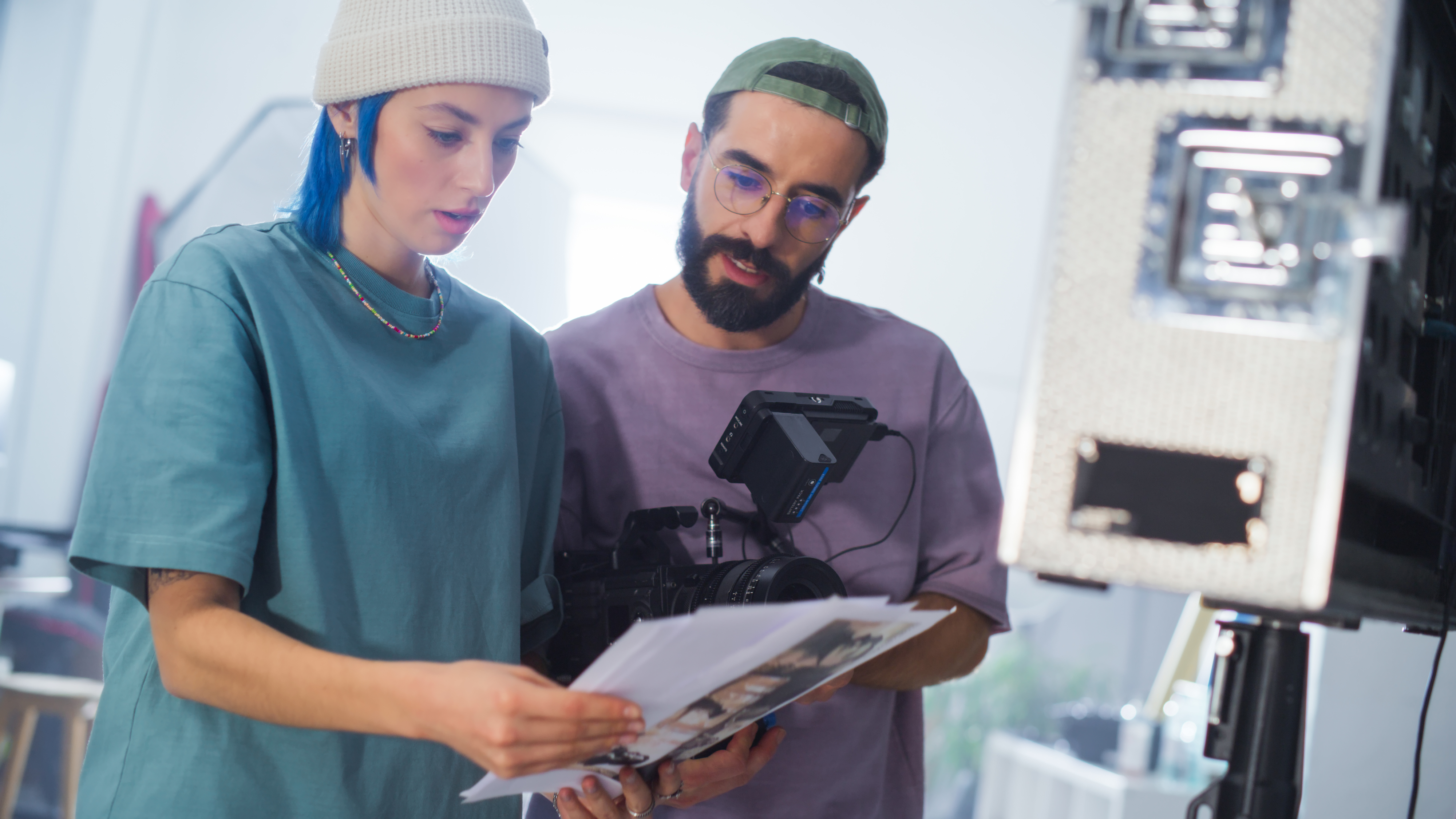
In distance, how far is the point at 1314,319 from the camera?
0.48 metres

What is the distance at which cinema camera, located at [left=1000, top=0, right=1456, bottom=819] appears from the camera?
0.48 meters

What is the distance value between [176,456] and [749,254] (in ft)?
2.04

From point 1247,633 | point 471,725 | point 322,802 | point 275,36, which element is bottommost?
point 322,802

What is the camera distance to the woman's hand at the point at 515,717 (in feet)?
1.92

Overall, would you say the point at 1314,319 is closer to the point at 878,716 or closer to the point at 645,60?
the point at 878,716

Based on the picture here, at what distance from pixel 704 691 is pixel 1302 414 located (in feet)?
1.22

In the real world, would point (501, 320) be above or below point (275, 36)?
below

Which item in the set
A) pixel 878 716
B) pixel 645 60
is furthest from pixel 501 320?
pixel 645 60

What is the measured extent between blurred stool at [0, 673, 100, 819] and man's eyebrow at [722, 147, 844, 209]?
90.5 inches

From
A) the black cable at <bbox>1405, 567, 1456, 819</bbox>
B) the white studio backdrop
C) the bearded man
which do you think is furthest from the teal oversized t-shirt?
the white studio backdrop

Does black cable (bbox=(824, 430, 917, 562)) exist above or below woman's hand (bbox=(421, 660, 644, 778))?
above

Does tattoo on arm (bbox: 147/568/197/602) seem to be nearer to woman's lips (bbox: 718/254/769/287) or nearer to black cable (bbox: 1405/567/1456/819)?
woman's lips (bbox: 718/254/769/287)

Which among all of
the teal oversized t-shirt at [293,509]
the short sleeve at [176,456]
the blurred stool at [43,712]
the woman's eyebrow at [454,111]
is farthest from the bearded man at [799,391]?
the blurred stool at [43,712]

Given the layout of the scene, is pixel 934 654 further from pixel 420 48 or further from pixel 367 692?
pixel 420 48
